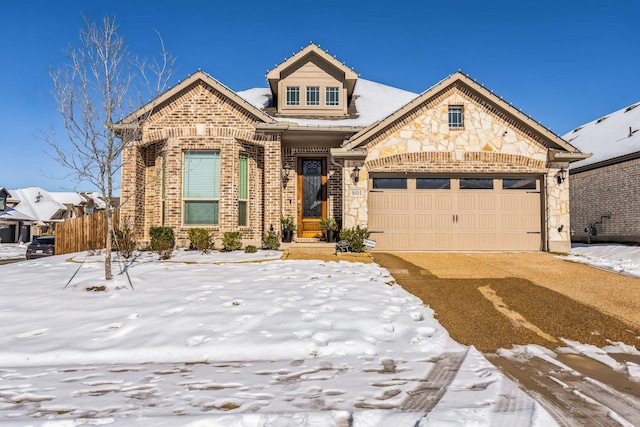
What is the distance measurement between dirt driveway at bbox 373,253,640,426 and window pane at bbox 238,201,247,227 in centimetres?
474

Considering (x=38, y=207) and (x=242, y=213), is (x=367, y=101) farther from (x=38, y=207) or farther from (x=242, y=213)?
(x=38, y=207)

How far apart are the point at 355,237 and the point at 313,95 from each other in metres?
6.45

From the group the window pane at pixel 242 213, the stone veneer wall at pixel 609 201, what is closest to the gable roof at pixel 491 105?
the window pane at pixel 242 213

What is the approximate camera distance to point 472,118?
11.9 m

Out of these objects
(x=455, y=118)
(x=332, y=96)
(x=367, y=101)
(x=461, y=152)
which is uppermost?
(x=367, y=101)

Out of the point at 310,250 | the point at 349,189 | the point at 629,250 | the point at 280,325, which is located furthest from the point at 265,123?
the point at 629,250

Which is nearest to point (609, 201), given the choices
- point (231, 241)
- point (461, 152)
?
point (461, 152)

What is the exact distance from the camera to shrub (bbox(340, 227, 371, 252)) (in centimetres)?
1040

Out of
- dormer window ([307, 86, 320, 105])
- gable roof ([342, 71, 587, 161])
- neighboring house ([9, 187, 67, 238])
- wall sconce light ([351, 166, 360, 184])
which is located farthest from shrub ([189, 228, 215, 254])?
neighboring house ([9, 187, 67, 238])

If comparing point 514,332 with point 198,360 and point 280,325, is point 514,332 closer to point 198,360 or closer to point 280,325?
point 280,325

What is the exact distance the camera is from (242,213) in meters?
11.8

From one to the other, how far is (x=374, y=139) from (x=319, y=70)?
4.23 m

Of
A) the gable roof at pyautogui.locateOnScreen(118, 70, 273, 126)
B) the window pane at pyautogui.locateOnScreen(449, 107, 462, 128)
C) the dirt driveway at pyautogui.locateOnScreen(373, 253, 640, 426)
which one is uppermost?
the gable roof at pyautogui.locateOnScreen(118, 70, 273, 126)

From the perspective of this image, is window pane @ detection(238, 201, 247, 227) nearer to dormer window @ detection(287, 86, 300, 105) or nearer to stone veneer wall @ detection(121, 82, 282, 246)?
stone veneer wall @ detection(121, 82, 282, 246)
